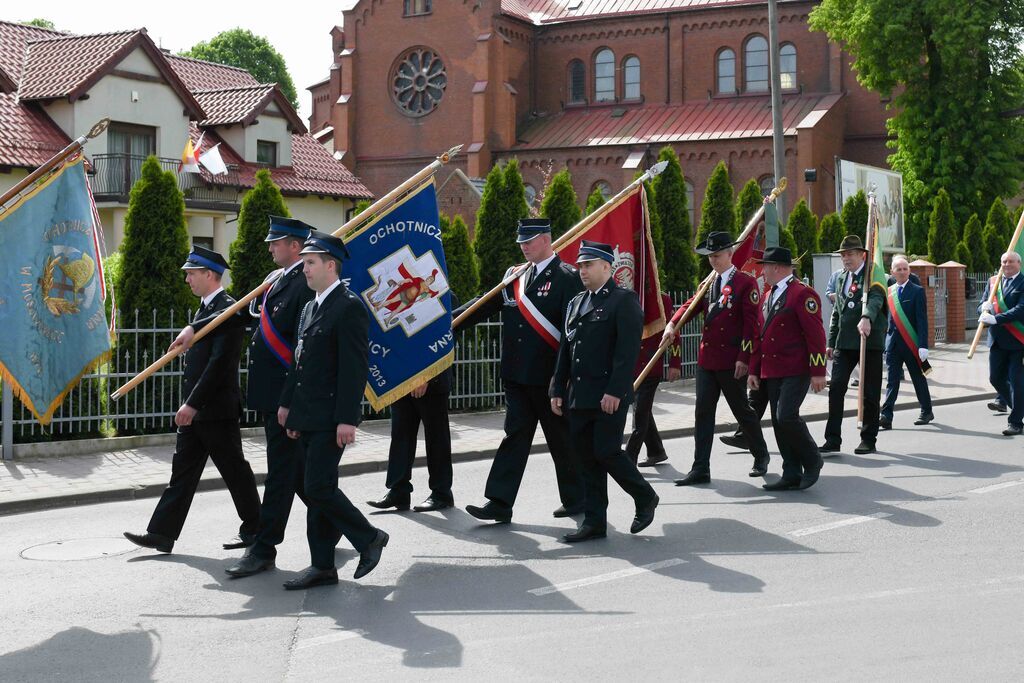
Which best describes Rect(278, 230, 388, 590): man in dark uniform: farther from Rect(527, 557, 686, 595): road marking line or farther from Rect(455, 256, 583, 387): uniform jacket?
Rect(455, 256, 583, 387): uniform jacket

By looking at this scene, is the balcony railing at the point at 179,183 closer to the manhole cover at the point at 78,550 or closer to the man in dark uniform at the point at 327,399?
the manhole cover at the point at 78,550

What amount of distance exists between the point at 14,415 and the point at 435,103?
43.7m

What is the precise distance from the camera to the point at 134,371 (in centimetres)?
1336

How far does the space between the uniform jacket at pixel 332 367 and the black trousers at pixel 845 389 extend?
21.7 ft

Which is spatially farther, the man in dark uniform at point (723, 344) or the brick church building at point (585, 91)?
the brick church building at point (585, 91)

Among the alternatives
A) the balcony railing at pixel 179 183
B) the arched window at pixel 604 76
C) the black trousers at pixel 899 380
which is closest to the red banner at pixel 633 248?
the black trousers at pixel 899 380

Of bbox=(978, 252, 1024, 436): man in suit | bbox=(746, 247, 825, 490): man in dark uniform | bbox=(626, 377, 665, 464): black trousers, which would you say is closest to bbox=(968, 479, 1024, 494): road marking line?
bbox=(746, 247, 825, 490): man in dark uniform

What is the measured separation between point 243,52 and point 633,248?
212 ft

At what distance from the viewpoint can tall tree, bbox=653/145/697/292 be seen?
23.0 m

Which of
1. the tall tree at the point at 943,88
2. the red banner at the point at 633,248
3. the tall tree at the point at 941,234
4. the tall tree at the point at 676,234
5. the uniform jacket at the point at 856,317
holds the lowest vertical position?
the uniform jacket at the point at 856,317

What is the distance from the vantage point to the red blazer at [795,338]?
1012 cm

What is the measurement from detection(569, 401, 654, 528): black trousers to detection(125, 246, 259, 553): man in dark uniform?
2088mm

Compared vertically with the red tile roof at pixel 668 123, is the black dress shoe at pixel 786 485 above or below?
below

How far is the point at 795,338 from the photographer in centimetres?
1016
